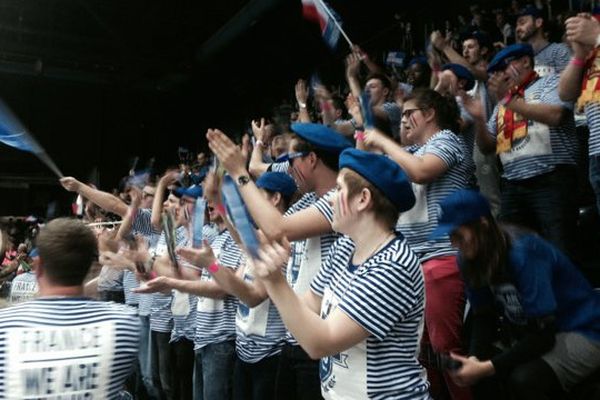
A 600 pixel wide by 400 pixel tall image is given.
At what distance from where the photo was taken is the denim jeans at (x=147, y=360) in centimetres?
479

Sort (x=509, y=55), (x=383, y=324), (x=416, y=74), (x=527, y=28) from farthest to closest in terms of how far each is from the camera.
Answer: (x=416, y=74), (x=527, y=28), (x=509, y=55), (x=383, y=324)

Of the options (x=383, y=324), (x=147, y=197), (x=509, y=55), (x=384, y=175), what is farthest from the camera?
(x=147, y=197)

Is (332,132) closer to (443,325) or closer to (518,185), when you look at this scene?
(443,325)

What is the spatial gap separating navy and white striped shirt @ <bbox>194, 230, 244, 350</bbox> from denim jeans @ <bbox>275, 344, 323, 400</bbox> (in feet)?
2.13

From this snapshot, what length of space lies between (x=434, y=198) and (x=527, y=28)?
2451 millimetres

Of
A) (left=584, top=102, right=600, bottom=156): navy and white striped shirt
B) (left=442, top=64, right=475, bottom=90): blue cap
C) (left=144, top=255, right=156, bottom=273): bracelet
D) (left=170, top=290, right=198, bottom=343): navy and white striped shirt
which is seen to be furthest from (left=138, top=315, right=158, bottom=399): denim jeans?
(left=584, top=102, right=600, bottom=156): navy and white striped shirt

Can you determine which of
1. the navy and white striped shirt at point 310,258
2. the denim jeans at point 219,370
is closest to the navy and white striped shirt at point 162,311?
the denim jeans at point 219,370

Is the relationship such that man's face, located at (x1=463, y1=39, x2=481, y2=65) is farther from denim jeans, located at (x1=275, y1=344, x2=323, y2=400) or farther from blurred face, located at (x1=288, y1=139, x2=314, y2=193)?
denim jeans, located at (x1=275, y1=344, x2=323, y2=400)

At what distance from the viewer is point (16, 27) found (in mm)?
11094

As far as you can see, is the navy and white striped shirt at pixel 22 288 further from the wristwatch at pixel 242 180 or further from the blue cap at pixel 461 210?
the blue cap at pixel 461 210

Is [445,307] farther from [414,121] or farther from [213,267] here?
[213,267]

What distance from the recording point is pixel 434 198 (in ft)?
9.00

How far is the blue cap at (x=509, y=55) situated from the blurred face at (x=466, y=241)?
1.52m

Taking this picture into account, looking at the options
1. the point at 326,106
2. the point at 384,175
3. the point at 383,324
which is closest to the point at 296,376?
the point at 383,324
